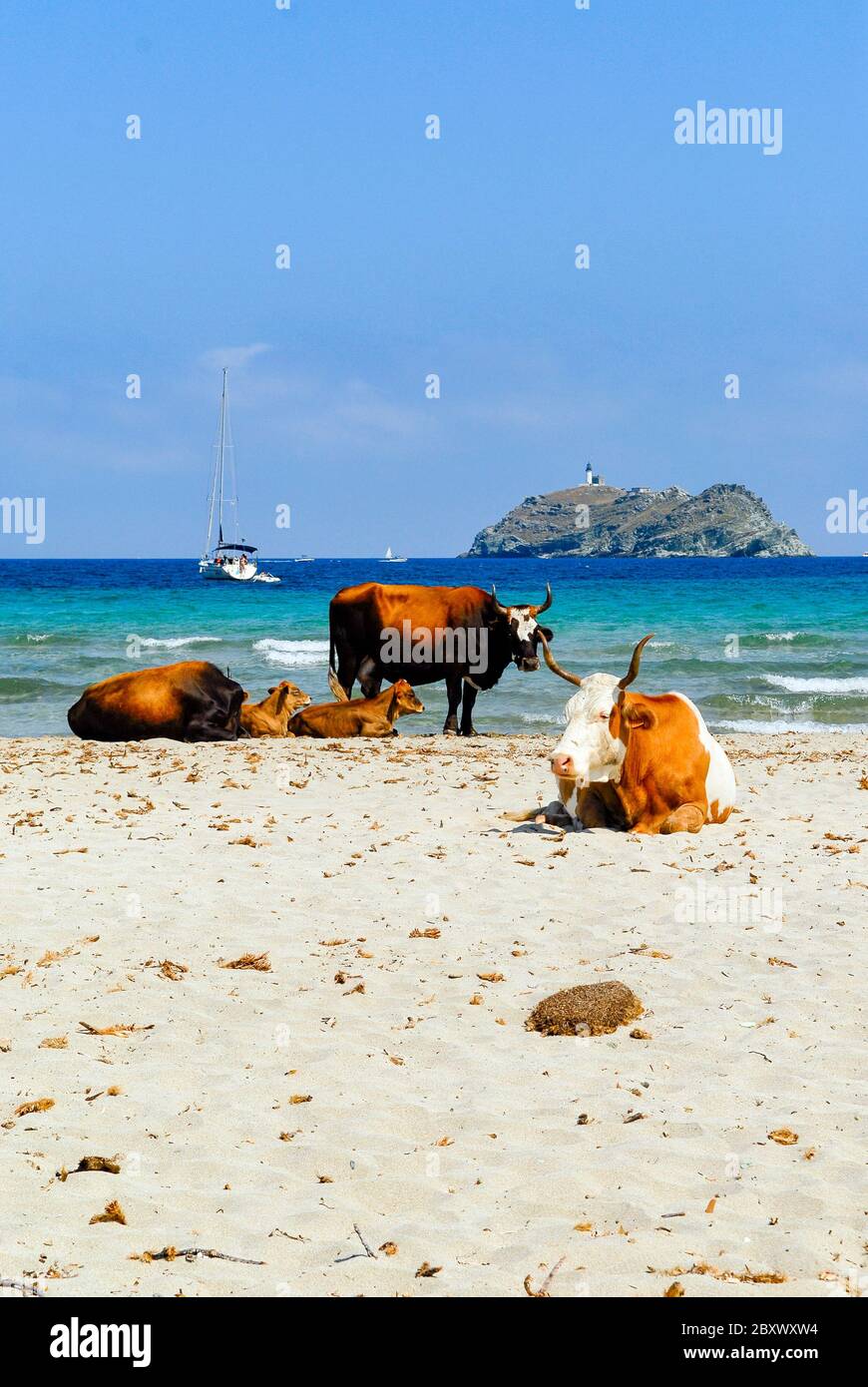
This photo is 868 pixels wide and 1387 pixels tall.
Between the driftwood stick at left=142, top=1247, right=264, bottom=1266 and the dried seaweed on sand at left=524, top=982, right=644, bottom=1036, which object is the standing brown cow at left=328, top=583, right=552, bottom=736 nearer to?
the dried seaweed on sand at left=524, top=982, right=644, bottom=1036

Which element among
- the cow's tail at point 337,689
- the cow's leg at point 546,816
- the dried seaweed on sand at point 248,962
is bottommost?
the dried seaweed on sand at point 248,962

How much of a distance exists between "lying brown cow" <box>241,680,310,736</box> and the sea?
134 inches

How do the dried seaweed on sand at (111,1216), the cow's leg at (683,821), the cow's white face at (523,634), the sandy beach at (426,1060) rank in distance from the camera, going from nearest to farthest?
the sandy beach at (426,1060) < the dried seaweed on sand at (111,1216) < the cow's leg at (683,821) < the cow's white face at (523,634)

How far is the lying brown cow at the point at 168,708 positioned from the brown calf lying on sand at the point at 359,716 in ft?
3.28

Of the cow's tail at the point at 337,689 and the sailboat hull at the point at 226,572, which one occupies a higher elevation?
the sailboat hull at the point at 226,572

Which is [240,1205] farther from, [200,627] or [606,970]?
[200,627]

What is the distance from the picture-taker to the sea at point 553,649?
21.7 metres

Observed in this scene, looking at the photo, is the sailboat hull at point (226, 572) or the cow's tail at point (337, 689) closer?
the cow's tail at point (337, 689)

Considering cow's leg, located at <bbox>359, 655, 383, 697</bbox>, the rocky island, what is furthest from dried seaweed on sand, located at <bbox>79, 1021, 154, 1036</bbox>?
the rocky island

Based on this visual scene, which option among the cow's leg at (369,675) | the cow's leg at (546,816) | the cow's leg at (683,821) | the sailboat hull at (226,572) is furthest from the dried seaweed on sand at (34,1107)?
the sailboat hull at (226,572)

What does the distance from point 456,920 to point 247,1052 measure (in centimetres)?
217

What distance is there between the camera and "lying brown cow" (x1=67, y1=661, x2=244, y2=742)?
15391mm

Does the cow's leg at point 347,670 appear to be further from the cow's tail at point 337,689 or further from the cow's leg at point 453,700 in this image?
the cow's leg at point 453,700
